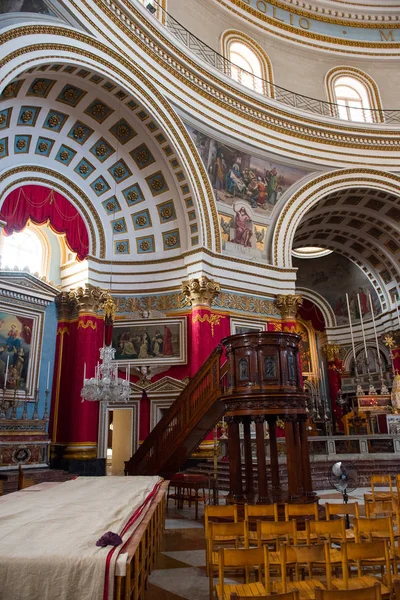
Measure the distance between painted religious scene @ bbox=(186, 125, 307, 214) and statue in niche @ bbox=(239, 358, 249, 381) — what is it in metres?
8.87

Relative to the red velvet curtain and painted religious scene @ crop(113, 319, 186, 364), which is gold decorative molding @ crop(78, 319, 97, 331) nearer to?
painted religious scene @ crop(113, 319, 186, 364)

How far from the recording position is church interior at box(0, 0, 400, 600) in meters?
7.00

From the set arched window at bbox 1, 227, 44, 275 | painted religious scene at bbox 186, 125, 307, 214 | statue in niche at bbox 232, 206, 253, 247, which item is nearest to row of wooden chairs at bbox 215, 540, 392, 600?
arched window at bbox 1, 227, 44, 275

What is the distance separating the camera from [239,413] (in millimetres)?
6918

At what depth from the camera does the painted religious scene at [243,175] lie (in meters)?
14.9

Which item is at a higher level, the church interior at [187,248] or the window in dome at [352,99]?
the window in dome at [352,99]

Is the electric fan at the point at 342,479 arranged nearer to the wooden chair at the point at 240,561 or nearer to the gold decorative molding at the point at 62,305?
the wooden chair at the point at 240,561

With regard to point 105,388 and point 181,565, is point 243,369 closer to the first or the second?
point 181,565

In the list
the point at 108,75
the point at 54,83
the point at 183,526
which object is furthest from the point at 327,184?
the point at 183,526

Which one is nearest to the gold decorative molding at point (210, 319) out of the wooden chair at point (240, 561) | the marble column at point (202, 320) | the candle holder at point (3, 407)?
the marble column at point (202, 320)

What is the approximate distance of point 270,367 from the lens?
7062 mm

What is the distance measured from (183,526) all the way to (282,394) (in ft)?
9.16

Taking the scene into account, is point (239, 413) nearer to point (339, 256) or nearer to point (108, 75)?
point (108, 75)

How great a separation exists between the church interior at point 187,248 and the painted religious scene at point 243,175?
0.07 meters
